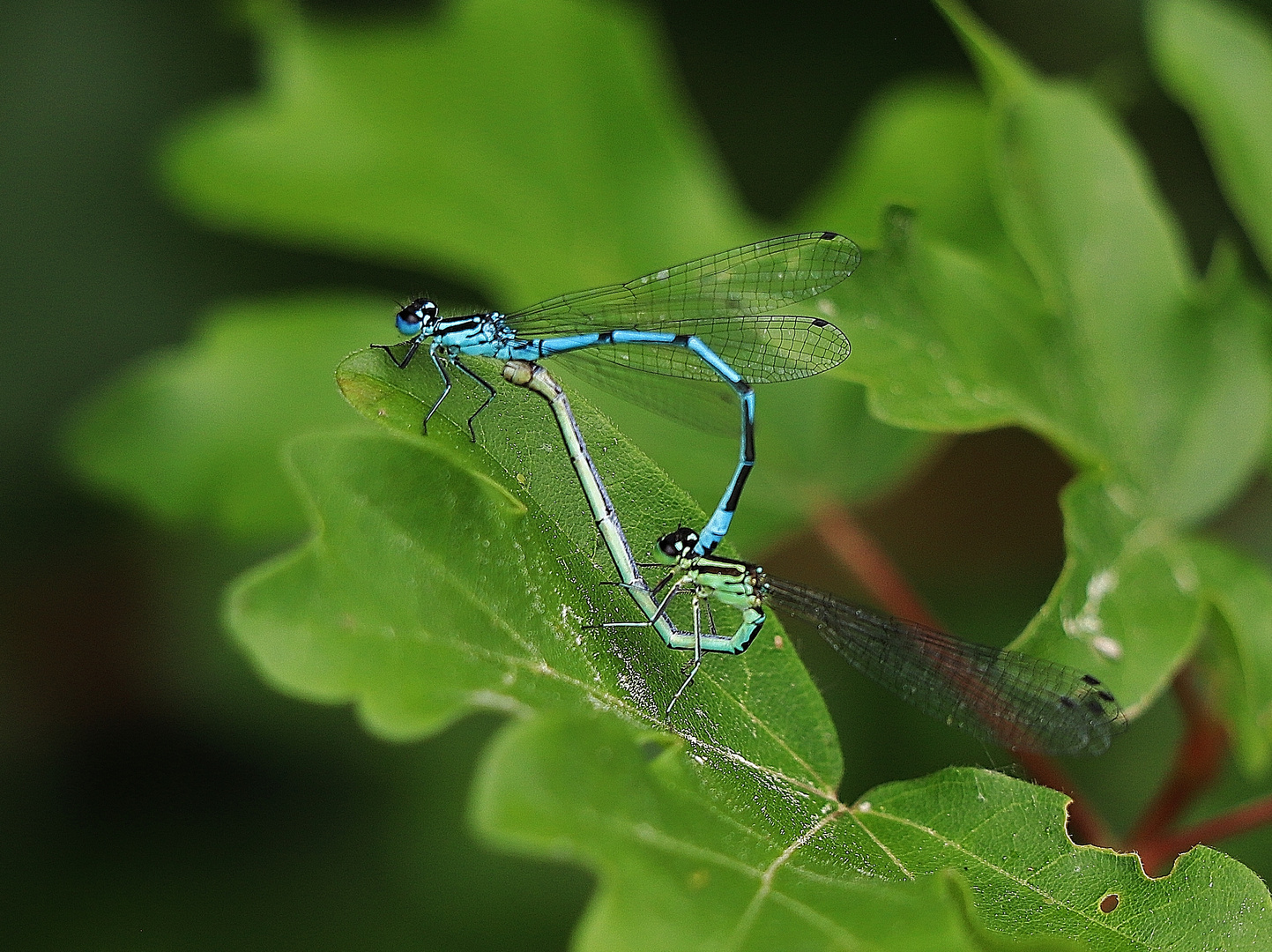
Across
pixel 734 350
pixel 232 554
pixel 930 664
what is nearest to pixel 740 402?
pixel 734 350

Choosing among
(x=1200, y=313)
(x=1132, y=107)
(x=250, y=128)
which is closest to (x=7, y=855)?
(x=250, y=128)

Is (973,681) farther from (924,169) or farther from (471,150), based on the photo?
(471,150)

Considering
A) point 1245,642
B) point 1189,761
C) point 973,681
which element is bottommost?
point 1189,761

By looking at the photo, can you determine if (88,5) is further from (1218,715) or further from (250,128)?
(1218,715)

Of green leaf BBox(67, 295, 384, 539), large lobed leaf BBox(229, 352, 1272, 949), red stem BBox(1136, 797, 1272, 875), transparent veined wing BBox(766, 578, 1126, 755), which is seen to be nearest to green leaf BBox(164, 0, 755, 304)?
green leaf BBox(67, 295, 384, 539)

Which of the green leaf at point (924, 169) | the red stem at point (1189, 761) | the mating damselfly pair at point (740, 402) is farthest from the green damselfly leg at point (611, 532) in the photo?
the green leaf at point (924, 169)

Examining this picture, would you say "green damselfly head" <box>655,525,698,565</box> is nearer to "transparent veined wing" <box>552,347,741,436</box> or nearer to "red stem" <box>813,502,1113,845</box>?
"transparent veined wing" <box>552,347,741,436</box>

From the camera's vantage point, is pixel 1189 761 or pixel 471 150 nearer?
pixel 1189 761
